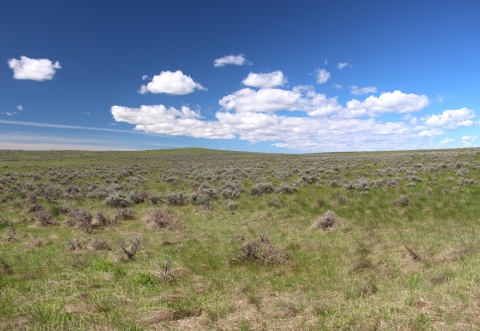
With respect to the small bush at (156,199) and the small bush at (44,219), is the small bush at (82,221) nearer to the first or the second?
the small bush at (44,219)

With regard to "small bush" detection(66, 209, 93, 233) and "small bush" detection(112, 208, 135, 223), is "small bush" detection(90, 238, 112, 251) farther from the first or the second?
"small bush" detection(112, 208, 135, 223)

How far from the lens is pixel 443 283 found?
4.97 m

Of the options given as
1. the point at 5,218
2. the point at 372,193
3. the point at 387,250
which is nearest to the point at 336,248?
the point at 387,250

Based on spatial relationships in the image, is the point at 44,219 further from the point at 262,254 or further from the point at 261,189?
the point at 261,189

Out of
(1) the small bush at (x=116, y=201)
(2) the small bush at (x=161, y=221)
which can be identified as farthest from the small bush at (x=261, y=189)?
(1) the small bush at (x=116, y=201)

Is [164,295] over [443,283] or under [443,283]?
under

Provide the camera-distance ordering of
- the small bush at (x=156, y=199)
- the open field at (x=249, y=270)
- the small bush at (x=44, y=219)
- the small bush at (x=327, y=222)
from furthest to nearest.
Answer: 1. the small bush at (x=156, y=199)
2. the small bush at (x=44, y=219)
3. the small bush at (x=327, y=222)
4. the open field at (x=249, y=270)

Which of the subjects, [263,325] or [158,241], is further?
[158,241]

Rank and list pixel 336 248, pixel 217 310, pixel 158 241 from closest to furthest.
→ pixel 217 310 < pixel 336 248 < pixel 158 241

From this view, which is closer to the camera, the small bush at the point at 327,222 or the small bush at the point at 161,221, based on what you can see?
the small bush at the point at 327,222

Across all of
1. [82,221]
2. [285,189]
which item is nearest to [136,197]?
[82,221]

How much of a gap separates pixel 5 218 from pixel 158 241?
902 centimetres

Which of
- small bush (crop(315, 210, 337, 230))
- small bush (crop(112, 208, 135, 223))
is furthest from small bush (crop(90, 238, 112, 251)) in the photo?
small bush (crop(315, 210, 337, 230))

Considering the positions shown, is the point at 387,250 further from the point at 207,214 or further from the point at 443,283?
the point at 207,214
